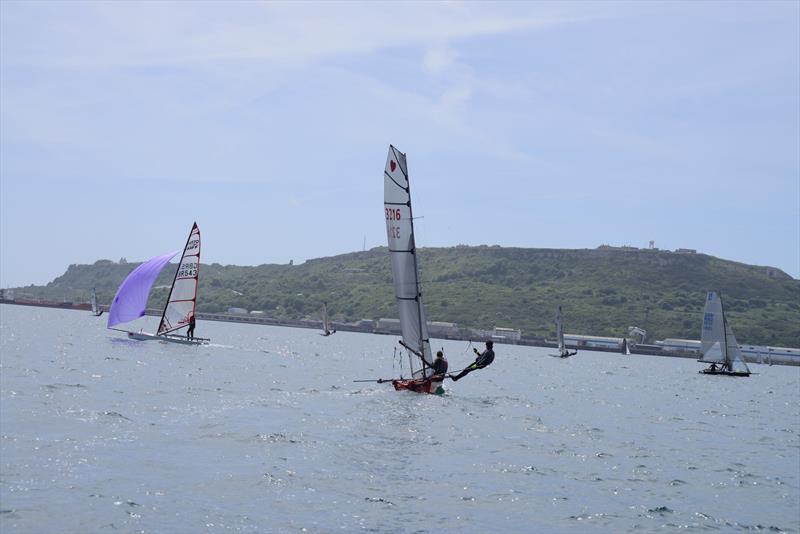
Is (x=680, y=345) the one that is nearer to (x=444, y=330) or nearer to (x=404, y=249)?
(x=444, y=330)

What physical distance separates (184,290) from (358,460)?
47.8 m

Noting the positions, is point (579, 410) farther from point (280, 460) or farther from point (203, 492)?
point (203, 492)

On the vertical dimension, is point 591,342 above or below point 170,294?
below

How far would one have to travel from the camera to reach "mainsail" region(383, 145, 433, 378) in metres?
41.1

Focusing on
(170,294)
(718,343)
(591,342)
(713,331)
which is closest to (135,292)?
(170,294)

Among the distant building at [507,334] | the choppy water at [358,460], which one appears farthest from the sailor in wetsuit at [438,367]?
the distant building at [507,334]

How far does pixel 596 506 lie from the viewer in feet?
70.8

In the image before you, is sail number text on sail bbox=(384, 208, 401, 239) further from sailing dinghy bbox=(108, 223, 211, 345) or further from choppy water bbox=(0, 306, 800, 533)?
sailing dinghy bbox=(108, 223, 211, 345)

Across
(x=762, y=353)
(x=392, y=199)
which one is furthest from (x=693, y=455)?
(x=762, y=353)

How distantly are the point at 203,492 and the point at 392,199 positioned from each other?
23.1 metres

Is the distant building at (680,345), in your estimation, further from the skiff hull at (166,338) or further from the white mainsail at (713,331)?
the skiff hull at (166,338)

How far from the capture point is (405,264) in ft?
136

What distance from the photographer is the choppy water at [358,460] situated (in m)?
18.9

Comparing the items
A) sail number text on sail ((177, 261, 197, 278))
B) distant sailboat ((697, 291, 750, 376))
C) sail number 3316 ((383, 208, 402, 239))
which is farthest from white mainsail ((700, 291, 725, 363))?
sail number 3316 ((383, 208, 402, 239))
